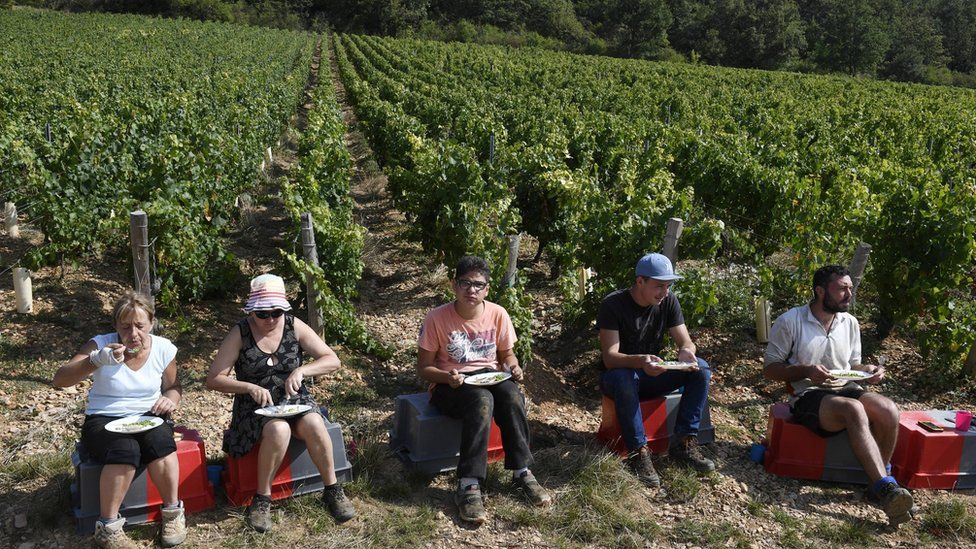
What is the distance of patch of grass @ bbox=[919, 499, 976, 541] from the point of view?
4059 mm

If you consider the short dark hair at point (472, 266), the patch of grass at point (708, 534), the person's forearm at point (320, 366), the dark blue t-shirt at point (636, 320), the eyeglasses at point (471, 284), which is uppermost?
the short dark hair at point (472, 266)

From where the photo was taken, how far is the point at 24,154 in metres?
7.39

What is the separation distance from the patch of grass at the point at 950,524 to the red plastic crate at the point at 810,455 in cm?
40

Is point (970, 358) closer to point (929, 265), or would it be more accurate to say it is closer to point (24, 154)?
point (929, 265)

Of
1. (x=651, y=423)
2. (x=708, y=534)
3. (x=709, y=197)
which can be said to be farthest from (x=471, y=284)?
(x=709, y=197)

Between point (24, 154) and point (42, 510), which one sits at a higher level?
point (24, 154)

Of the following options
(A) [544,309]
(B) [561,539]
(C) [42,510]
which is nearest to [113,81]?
(A) [544,309]

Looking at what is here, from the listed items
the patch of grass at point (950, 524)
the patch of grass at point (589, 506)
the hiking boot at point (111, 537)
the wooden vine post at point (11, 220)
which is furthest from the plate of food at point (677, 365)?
the wooden vine post at point (11, 220)

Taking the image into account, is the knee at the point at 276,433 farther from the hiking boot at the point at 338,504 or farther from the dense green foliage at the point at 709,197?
the dense green foliage at the point at 709,197

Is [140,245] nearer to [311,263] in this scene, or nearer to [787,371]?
[311,263]

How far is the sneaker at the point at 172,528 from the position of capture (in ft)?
11.8

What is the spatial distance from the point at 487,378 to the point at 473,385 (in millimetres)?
83

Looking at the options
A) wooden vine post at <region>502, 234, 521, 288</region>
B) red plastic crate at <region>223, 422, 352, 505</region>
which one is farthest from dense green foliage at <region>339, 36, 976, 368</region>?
red plastic crate at <region>223, 422, 352, 505</region>

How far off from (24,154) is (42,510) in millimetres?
4706
